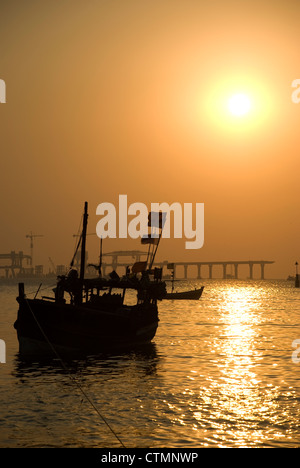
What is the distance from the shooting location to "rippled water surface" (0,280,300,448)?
22219mm

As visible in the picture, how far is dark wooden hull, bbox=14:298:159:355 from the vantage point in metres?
41.8

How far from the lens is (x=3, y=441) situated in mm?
21453

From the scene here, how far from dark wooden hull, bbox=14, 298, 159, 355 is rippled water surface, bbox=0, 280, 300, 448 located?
3.92ft

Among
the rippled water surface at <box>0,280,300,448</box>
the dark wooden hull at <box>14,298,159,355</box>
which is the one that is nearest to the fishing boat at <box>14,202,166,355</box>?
the dark wooden hull at <box>14,298,159,355</box>

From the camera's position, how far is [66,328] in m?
42.5

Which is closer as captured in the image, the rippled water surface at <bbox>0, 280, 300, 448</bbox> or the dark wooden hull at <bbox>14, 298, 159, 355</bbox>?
the rippled water surface at <bbox>0, 280, 300, 448</bbox>

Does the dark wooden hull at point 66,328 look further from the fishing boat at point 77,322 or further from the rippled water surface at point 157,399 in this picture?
the rippled water surface at point 157,399

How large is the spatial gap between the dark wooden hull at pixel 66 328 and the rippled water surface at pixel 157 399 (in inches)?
47.1

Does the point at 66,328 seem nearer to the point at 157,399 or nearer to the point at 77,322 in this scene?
the point at 77,322

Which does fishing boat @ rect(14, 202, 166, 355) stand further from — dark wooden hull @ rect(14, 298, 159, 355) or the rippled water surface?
the rippled water surface

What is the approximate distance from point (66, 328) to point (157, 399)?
14256 mm

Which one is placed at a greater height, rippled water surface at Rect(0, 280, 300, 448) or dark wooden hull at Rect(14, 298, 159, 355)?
dark wooden hull at Rect(14, 298, 159, 355)

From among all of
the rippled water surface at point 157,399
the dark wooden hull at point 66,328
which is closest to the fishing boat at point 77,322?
the dark wooden hull at point 66,328
